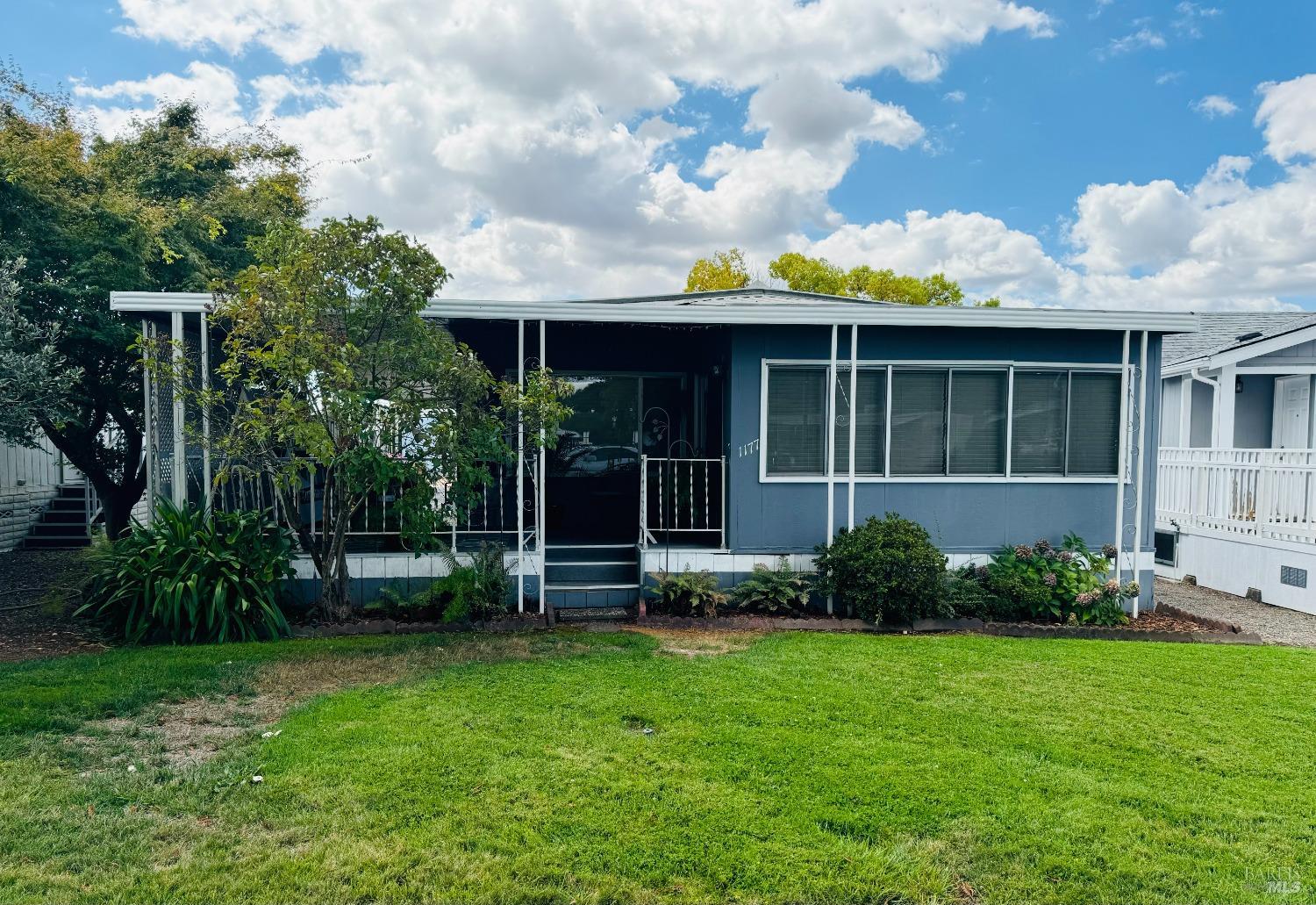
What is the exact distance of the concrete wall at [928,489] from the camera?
7336mm

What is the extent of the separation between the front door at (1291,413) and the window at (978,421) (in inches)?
261

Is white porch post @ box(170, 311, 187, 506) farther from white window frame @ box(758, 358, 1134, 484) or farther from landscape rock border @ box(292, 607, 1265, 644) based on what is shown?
white window frame @ box(758, 358, 1134, 484)

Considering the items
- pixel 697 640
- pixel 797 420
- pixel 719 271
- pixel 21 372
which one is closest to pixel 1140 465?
pixel 797 420

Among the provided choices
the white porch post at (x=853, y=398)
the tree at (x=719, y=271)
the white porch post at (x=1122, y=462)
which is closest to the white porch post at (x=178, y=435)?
the white porch post at (x=853, y=398)

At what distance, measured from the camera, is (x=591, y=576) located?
766 cm

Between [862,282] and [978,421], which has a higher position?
[862,282]

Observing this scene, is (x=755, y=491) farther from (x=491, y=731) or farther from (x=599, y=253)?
(x=599, y=253)

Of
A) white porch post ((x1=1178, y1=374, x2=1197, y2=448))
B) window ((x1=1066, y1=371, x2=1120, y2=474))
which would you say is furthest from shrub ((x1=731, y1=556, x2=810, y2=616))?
white porch post ((x1=1178, y1=374, x2=1197, y2=448))

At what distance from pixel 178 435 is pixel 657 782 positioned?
211 inches

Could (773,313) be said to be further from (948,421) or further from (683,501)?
(683,501)

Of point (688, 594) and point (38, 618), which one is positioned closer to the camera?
point (38, 618)

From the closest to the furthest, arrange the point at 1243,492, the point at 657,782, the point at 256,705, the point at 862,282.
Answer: the point at 657,782 < the point at 256,705 < the point at 1243,492 < the point at 862,282

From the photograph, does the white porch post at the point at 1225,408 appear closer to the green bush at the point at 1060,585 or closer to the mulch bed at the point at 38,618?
the green bush at the point at 1060,585

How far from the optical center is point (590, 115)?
14.8m
